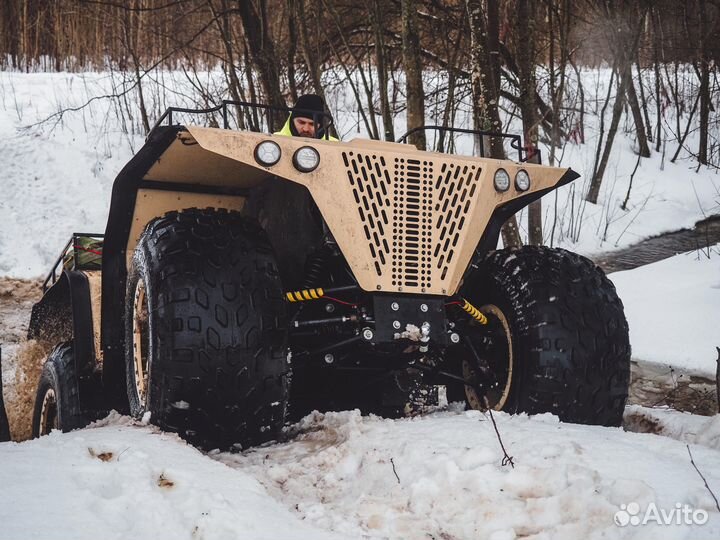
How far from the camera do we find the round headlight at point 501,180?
3586mm

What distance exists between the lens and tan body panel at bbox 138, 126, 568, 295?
3.25 meters

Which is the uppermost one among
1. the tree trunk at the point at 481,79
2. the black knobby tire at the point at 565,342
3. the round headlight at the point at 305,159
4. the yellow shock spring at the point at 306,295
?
the tree trunk at the point at 481,79

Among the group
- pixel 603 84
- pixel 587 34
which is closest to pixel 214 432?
pixel 587 34

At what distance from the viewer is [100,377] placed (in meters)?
4.32

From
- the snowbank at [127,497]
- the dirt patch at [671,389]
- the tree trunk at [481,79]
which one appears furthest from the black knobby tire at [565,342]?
the tree trunk at [481,79]

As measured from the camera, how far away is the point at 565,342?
3.49 m

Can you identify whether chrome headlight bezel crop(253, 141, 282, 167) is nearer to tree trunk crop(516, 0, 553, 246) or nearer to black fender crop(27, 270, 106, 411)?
black fender crop(27, 270, 106, 411)

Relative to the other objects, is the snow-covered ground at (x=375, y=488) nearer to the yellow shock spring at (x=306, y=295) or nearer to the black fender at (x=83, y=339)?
the yellow shock spring at (x=306, y=295)

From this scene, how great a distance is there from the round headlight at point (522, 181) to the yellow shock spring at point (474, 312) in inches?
24.3

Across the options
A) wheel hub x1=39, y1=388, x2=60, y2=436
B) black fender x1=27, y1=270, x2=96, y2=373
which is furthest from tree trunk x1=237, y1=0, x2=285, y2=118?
wheel hub x1=39, y1=388, x2=60, y2=436

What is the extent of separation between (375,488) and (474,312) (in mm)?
1358

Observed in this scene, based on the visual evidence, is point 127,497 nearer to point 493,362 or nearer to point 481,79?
Answer: point 493,362

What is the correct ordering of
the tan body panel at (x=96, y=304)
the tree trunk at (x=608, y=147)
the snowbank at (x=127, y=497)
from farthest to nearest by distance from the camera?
1. the tree trunk at (x=608, y=147)
2. the tan body panel at (x=96, y=304)
3. the snowbank at (x=127, y=497)

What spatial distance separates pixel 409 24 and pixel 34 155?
8173 millimetres
